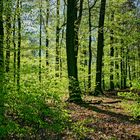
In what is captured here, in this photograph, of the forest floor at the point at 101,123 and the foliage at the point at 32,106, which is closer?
the foliage at the point at 32,106

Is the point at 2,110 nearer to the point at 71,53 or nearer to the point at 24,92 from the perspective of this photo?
the point at 24,92

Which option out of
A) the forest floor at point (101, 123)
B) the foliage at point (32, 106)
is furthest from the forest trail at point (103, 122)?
the foliage at point (32, 106)

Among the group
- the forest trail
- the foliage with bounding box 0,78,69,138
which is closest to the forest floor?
the forest trail

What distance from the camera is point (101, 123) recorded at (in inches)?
648

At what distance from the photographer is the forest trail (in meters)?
13.8

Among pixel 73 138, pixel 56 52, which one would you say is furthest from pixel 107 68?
pixel 73 138

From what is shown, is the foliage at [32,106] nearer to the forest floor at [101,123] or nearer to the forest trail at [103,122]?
the forest floor at [101,123]

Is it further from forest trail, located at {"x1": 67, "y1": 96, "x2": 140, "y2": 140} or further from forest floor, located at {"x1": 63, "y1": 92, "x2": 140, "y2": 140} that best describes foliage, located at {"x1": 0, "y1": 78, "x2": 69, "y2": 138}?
forest trail, located at {"x1": 67, "y1": 96, "x2": 140, "y2": 140}

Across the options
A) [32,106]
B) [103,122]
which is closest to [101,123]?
[103,122]

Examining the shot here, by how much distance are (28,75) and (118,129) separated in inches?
221

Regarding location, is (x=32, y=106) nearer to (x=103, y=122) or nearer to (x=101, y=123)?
(x=101, y=123)

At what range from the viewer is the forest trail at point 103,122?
13835mm

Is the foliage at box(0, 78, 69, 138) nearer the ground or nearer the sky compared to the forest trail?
nearer the sky

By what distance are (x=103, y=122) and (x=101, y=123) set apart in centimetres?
33
